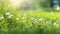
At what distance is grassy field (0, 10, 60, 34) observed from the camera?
16.1 feet

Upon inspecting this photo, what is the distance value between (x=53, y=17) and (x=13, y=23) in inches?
26.0

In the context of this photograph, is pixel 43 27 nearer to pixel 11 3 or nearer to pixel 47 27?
pixel 47 27

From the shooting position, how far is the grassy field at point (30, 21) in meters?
4.91

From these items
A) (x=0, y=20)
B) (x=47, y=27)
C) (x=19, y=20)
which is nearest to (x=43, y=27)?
(x=47, y=27)

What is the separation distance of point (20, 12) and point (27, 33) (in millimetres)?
369

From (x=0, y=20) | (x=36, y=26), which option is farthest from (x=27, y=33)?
(x=0, y=20)

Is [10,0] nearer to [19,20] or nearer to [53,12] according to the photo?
[19,20]

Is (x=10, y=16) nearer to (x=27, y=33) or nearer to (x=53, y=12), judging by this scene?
(x=27, y=33)

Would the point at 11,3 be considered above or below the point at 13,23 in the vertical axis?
above

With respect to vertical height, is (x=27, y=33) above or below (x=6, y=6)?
below

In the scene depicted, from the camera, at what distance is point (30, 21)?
4941mm

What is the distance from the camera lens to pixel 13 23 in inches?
194

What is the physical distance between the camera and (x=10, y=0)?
4.97 metres

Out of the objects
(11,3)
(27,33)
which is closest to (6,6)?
(11,3)
